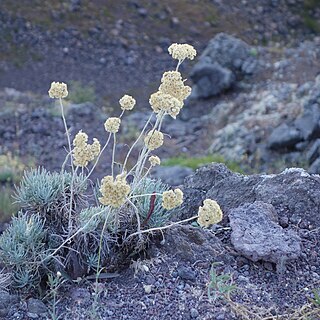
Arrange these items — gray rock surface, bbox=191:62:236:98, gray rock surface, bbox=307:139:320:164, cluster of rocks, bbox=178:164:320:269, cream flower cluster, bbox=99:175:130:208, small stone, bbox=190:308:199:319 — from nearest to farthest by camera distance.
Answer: cream flower cluster, bbox=99:175:130:208, small stone, bbox=190:308:199:319, cluster of rocks, bbox=178:164:320:269, gray rock surface, bbox=307:139:320:164, gray rock surface, bbox=191:62:236:98

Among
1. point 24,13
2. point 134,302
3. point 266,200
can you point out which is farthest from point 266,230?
point 24,13

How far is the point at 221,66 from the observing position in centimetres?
1353

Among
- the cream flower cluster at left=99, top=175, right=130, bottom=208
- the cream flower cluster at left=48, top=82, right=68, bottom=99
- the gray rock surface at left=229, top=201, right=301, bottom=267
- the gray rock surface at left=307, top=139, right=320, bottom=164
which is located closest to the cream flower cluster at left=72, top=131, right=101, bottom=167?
the cream flower cluster at left=48, top=82, right=68, bottom=99

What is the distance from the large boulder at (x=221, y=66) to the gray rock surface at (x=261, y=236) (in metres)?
9.78

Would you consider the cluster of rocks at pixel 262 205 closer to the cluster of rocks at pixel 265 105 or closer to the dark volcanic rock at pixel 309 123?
the cluster of rocks at pixel 265 105

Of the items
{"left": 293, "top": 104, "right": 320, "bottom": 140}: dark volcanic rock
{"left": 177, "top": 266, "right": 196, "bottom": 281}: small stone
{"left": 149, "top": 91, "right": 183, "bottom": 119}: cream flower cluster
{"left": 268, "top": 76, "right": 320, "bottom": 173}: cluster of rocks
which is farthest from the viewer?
{"left": 293, "top": 104, "right": 320, "bottom": 140}: dark volcanic rock

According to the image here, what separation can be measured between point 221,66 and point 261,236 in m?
10.3

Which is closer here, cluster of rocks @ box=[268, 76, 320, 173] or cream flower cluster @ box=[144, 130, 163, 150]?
cream flower cluster @ box=[144, 130, 163, 150]

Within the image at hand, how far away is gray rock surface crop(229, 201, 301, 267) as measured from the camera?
3.36m

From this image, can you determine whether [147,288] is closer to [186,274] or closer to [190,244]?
[186,274]

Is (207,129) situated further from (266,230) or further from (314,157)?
(266,230)

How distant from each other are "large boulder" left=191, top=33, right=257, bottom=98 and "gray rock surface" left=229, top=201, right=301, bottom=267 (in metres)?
9.78

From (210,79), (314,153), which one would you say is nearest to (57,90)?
(314,153)

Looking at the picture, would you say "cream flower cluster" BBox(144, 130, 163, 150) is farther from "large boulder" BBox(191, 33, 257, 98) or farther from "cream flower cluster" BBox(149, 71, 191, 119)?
"large boulder" BBox(191, 33, 257, 98)
